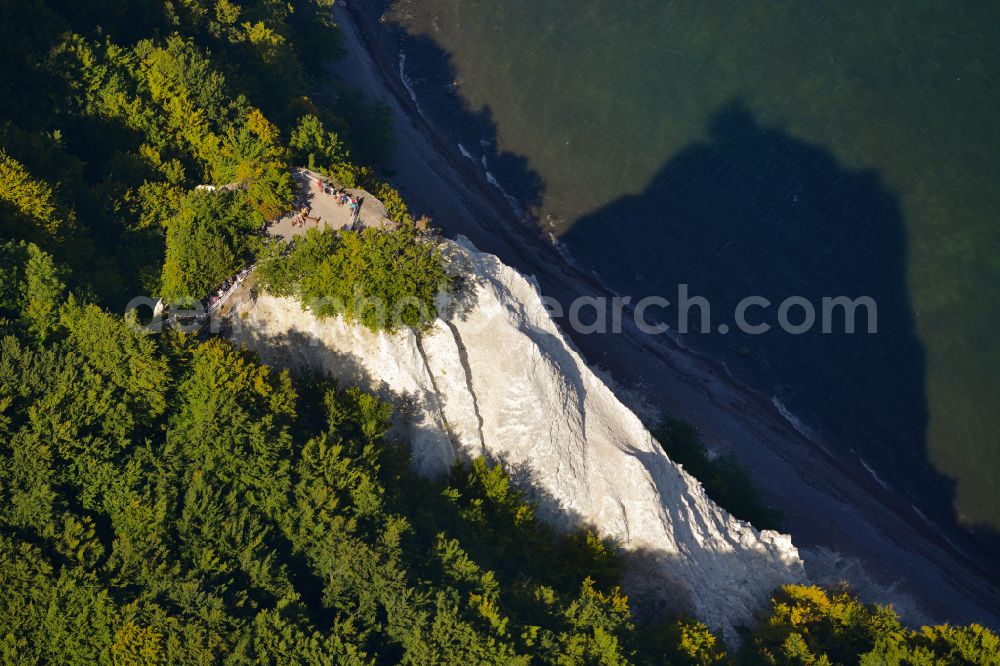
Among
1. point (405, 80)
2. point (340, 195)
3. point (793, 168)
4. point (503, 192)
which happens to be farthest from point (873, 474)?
point (405, 80)

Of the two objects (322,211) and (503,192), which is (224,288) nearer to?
(322,211)

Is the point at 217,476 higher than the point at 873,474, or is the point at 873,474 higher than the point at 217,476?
the point at 873,474

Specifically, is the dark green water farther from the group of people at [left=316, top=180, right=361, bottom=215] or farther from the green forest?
the group of people at [left=316, top=180, right=361, bottom=215]

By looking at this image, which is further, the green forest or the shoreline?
the shoreline

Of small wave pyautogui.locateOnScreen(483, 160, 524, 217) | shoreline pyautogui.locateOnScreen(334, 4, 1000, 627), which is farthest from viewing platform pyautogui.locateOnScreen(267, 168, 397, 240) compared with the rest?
small wave pyautogui.locateOnScreen(483, 160, 524, 217)

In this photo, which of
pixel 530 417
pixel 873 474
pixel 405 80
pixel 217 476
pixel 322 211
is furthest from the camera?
pixel 405 80

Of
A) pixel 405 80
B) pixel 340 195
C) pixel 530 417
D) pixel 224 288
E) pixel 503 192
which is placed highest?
pixel 405 80

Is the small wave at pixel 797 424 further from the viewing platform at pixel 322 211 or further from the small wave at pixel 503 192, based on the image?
the viewing platform at pixel 322 211
